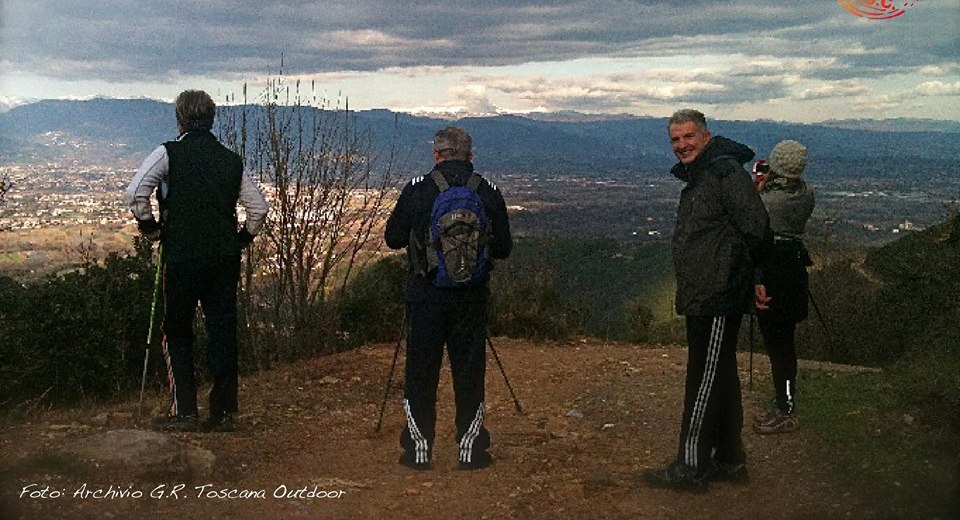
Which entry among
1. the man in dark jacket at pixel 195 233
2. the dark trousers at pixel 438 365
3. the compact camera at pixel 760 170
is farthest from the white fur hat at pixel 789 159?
the man in dark jacket at pixel 195 233

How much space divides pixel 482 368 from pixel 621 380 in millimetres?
3287

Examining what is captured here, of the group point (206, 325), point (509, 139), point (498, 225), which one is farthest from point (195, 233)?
point (509, 139)

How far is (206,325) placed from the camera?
19.4ft

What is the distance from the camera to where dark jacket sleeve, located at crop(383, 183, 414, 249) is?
5145mm

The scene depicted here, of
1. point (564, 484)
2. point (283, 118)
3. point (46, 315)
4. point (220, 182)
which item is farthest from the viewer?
point (283, 118)

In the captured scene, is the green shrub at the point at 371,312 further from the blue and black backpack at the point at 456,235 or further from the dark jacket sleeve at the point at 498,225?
the blue and black backpack at the point at 456,235

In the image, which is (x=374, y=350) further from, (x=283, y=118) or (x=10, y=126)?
(x=10, y=126)

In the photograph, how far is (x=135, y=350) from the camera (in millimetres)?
8008

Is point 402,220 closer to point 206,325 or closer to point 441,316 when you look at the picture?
point 441,316

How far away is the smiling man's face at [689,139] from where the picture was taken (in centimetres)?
470

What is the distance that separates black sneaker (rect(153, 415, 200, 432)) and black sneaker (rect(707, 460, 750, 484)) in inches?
135

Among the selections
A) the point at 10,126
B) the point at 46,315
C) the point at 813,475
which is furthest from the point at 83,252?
the point at 10,126

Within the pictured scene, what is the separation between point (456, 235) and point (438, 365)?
0.86 meters

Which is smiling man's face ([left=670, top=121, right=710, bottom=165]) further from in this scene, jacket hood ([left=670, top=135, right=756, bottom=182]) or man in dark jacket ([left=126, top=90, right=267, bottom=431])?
man in dark jacket ([left=126, top=90, right=267, bottom=431])
